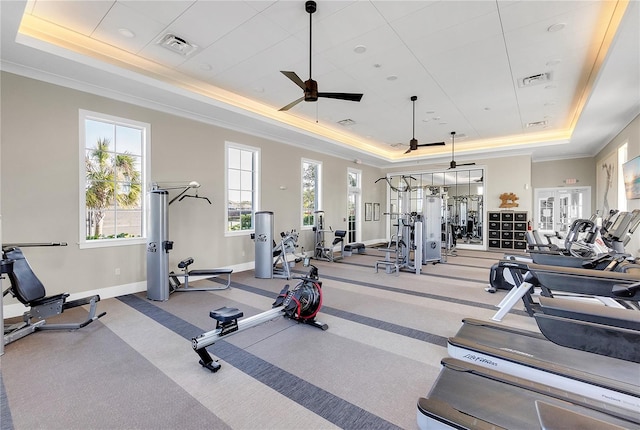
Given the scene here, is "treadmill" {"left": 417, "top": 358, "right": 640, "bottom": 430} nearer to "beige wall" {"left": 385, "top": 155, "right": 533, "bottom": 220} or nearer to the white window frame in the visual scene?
the white window frame

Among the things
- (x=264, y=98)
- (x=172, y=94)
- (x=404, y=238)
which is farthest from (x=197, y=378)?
(x=404, y=238)

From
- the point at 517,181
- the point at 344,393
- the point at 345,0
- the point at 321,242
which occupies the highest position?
the point at 345,0

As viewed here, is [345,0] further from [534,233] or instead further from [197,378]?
[534,233]

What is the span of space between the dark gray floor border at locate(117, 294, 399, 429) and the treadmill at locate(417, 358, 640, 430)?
14.1 inches

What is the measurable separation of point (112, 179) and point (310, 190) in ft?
16.1

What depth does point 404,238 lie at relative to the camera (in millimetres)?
6906

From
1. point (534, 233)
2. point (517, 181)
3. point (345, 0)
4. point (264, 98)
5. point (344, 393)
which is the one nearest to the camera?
point (344, 393)

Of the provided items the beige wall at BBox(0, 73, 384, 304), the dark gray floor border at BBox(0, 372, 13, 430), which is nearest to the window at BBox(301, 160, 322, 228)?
the beige wall at BBox(0, 73, 384, 304)

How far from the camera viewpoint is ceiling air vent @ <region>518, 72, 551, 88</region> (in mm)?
4758

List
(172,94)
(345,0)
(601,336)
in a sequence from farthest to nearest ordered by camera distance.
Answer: (172,94)
(345,0)
(601,336)

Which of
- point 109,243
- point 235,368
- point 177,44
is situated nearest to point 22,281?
point 109,243

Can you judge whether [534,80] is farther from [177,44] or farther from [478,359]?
[177,44]

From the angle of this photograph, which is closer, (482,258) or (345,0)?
Result: (345,0)

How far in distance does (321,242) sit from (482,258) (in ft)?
14.6
